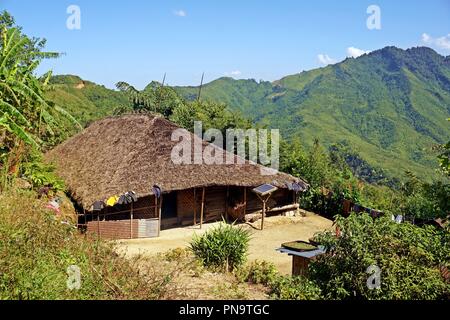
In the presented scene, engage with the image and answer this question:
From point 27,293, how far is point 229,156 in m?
12.7

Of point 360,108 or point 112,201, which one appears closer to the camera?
point 112,201

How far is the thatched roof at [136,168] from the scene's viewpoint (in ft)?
49.6

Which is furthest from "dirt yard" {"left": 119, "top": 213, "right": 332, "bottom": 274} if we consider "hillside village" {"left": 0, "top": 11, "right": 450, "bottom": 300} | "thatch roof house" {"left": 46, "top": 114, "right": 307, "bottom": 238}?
"thatch roof house" {"left": 46, "top": 114, "right": 307, "bottom": 238}

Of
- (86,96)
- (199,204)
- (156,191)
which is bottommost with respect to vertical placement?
(199,204)

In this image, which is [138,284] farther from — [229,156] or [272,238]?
[229,156]

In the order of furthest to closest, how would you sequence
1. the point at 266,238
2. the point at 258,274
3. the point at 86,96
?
the point at 86,96 → the point at 266,238 → the point at 258,274

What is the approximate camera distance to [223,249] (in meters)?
10.1

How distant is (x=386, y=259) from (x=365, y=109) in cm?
15556

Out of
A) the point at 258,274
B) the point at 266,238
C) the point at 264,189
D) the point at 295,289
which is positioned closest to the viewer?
the point at 295,289

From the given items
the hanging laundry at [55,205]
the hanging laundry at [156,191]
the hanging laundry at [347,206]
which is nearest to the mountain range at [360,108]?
the hanging laundry at [347,206]

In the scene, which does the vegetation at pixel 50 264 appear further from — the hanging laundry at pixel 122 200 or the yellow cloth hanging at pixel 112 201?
the hanging laundry at pixel 122 200

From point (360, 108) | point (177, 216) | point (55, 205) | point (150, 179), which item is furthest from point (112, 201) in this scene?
point (360, 108)

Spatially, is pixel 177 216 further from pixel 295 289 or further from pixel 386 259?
pixel 386 259

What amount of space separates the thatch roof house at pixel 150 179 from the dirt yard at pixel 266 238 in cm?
69
